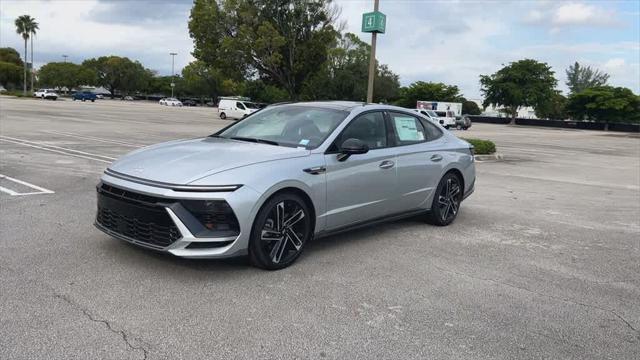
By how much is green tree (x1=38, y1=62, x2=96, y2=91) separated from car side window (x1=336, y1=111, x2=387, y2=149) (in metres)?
120

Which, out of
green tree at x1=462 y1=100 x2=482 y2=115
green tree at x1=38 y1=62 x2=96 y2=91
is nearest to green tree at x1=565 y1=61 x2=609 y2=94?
Result: green tree at x1=462 y1=100 x2=482 y2=115

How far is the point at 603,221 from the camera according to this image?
7973 millimetres

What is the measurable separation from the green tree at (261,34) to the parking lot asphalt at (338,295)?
32.0 m

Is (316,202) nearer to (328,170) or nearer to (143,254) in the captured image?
(328,170)

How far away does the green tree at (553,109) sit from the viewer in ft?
265

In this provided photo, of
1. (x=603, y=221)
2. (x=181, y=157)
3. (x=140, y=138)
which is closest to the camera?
(x=181, y=157)

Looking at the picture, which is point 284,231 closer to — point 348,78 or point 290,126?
point 290,126

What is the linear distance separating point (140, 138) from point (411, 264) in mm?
15778

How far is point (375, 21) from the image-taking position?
15.8 meters

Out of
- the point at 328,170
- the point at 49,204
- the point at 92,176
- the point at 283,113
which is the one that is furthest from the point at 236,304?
the point at 92,176

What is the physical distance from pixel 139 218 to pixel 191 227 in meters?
0.47

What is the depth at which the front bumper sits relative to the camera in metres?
4.27

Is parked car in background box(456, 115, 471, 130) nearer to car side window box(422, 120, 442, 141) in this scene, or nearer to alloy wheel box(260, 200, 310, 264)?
car side window box(422, 120, 442, 141)

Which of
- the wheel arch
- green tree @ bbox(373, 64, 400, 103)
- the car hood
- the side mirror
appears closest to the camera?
the car hood
